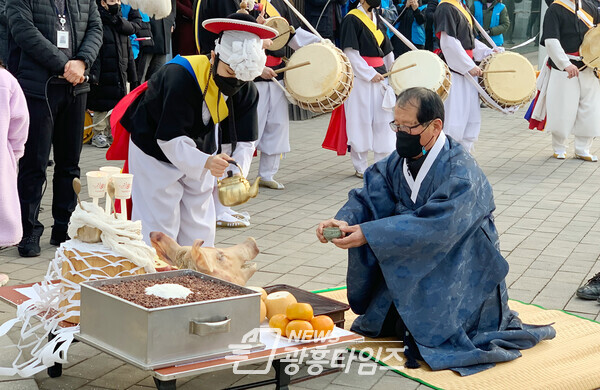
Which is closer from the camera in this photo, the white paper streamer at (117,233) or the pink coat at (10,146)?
the white paper streamer at (117,233)

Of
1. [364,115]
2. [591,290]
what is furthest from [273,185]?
[591,290]

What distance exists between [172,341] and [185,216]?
196 centimetres

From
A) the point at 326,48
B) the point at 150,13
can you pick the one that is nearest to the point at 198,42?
the point at 150,13

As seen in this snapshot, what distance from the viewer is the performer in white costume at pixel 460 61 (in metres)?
9.31

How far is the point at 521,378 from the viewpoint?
393 cm

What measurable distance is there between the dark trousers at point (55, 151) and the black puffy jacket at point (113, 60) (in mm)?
2311

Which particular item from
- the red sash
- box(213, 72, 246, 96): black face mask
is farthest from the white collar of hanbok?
the red sash

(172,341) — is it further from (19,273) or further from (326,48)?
(326,48)

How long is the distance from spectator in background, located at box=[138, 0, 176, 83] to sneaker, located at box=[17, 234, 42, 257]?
4.18 metres

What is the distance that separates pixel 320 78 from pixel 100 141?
320 cm

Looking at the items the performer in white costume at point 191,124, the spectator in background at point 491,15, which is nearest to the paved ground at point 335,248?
the performer in white costume at point 191,124

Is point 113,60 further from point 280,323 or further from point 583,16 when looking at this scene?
point 280,323

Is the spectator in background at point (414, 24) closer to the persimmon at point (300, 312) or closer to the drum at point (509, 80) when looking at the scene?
the drum at point (509, 80)

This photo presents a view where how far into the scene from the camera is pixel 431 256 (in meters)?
4.08
